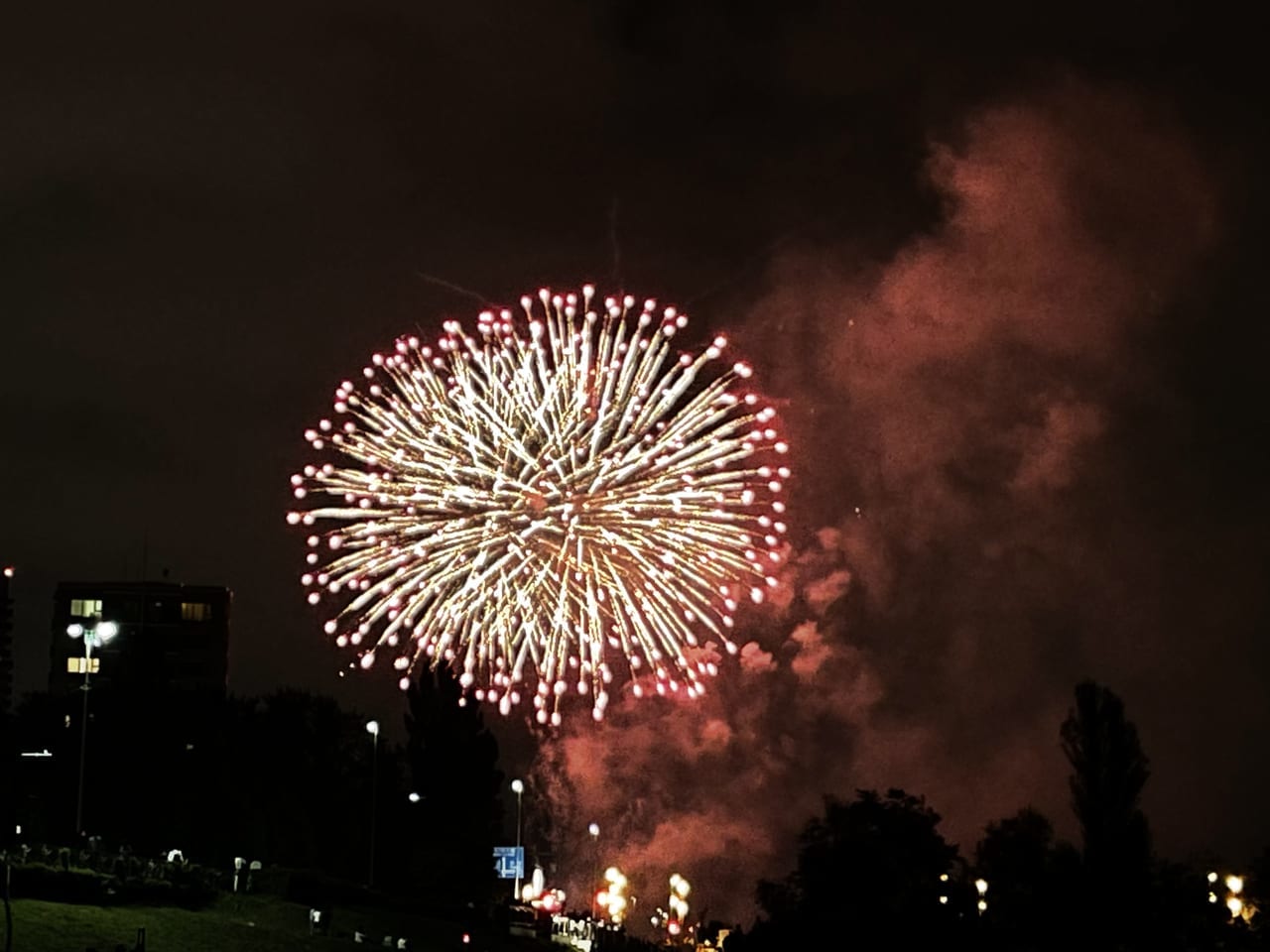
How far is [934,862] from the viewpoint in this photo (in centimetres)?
9338

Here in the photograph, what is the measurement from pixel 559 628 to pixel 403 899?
29786mm

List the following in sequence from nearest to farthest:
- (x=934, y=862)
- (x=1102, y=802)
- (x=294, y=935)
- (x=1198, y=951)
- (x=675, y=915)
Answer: (x=294, y=935), (x=1198, y=951), (x=1102, y=802), (x=934, y=862), (x=675, y=915)

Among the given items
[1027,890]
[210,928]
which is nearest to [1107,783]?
[1027,890]

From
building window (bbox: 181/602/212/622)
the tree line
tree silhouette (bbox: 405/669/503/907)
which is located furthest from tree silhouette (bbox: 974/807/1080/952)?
building window (bbox: 181/602/212/622)

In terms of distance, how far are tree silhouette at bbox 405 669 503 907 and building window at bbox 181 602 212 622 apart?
89522mm

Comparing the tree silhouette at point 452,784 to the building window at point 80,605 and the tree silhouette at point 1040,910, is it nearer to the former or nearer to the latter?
the tree silhouette at point 1040,910

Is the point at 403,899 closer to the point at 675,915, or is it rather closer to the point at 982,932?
the point at 982,932

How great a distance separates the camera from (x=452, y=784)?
110 meters

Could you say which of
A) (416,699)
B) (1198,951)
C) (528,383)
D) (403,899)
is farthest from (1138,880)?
(416,699)

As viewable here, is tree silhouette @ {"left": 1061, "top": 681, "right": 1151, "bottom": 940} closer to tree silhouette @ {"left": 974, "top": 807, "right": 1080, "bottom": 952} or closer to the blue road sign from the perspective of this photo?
tree silhouette @ {"left": 974, "top": 807, "right": 1080, "bottom": 952}

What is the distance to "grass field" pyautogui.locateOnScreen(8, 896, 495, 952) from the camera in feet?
148

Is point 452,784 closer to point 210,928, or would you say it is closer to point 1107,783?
point 1107,783

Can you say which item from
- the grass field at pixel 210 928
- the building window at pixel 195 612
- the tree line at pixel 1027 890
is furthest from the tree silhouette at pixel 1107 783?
the building window at pixel 195 612

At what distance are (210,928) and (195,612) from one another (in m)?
148
